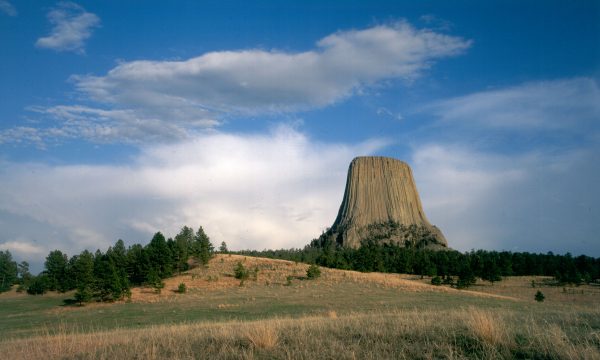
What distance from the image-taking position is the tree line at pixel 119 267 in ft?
168

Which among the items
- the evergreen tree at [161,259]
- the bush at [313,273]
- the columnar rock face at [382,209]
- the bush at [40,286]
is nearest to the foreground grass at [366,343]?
the bush at [313,273]

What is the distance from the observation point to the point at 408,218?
16638 centimetres

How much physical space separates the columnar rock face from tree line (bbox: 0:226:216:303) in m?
88.4

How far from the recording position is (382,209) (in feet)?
544

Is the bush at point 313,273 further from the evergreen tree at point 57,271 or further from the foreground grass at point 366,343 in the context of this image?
the foreground grass at point 366,343

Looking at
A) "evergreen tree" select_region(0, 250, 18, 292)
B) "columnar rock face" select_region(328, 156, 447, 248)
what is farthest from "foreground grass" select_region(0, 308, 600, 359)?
"columnar rock face" select_region(328, 156, 447, 248)

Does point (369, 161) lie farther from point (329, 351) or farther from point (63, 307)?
point (329, 351)

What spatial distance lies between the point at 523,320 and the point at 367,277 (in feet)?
167

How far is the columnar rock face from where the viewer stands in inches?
5960

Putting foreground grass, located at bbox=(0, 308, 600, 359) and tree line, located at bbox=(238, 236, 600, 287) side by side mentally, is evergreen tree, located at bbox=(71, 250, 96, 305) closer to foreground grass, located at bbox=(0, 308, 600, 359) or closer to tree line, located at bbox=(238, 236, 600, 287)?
tree line, located at bbox=(238, 236, 600, 287)

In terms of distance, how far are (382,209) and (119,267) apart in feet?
394

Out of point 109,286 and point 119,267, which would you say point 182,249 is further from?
point 109,286

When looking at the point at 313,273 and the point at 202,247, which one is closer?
the point at 313,273

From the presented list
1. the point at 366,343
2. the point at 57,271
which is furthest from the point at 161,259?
the point at 366,343
